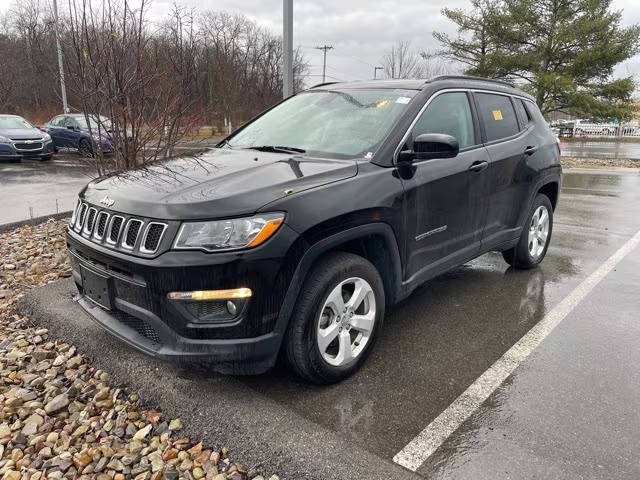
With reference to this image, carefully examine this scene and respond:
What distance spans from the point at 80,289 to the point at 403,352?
2094 mm

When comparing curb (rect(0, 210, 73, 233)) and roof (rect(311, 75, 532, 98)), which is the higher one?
roof (rect(311, 75, 532, 98))

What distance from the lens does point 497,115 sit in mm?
4305

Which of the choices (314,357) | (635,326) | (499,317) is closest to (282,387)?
(314,357)

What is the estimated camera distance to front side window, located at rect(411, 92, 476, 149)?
11.3 feet

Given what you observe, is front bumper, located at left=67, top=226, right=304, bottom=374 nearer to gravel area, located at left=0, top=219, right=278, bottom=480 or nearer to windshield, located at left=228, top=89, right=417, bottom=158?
gravel area, located at left=0, top=219, right=278, bottom=480

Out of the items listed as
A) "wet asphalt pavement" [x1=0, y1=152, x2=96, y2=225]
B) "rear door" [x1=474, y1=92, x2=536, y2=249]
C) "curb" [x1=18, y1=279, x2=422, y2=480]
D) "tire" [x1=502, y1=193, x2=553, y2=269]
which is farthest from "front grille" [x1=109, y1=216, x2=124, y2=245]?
"wet asphalt pavement" [x1=0, y1=152, x2=96, y2=225]

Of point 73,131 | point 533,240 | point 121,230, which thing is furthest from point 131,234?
point 73,131

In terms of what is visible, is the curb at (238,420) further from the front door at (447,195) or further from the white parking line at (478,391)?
the front door at (447,195)

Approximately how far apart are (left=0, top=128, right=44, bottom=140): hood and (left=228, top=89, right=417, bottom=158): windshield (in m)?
13.3

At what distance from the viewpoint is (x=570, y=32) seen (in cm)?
1959

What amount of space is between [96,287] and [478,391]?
225 cm

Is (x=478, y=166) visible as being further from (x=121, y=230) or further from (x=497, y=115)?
(x=121, y=230)

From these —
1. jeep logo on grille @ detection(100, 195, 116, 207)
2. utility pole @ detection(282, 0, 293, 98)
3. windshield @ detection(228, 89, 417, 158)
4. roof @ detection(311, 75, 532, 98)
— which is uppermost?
utility pole @ detection(282, 0, 293, 98)

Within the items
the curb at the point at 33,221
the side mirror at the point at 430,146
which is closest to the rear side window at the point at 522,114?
the side mirror at the point at 430,146
